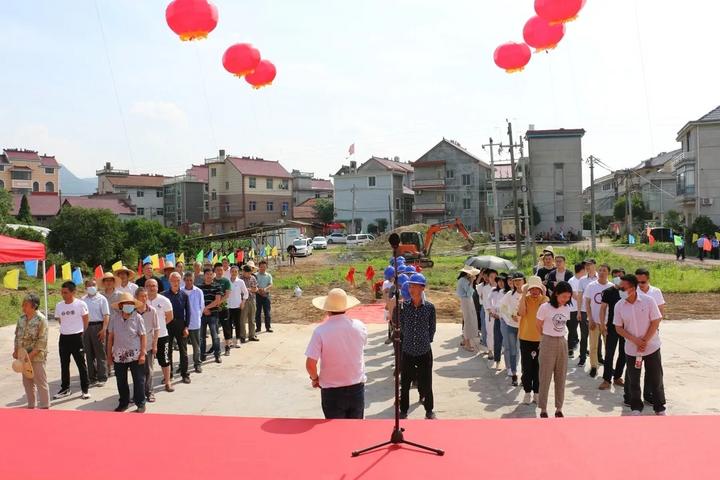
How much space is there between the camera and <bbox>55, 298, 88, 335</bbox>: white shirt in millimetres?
7410

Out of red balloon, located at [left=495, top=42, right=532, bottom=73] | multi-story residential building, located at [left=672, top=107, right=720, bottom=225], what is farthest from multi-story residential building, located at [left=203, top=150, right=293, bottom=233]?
red balloon, located at [left=495, top=42, right=532, bottom=73]

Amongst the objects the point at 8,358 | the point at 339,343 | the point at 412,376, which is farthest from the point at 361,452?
the point at 8,358

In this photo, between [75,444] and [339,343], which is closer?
[75,444]

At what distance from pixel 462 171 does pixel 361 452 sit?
56.8 meters

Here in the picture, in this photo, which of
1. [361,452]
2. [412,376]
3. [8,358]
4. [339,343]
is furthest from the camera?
[8,358]

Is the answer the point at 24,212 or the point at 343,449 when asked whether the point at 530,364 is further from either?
the point at 24,212

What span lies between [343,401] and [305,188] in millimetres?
71893

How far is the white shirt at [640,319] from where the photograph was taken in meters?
6.22

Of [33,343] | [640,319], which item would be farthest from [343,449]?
[33,343]

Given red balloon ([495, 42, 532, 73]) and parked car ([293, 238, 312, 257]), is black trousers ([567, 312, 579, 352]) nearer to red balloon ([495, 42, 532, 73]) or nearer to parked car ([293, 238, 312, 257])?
red balloon ([495, 42, 532, 73])

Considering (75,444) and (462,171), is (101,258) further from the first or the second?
(462,171)

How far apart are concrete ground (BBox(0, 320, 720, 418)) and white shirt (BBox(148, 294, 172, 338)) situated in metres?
0.88

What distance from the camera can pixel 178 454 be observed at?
4.00 m

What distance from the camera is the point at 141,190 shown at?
6731 centimetres
